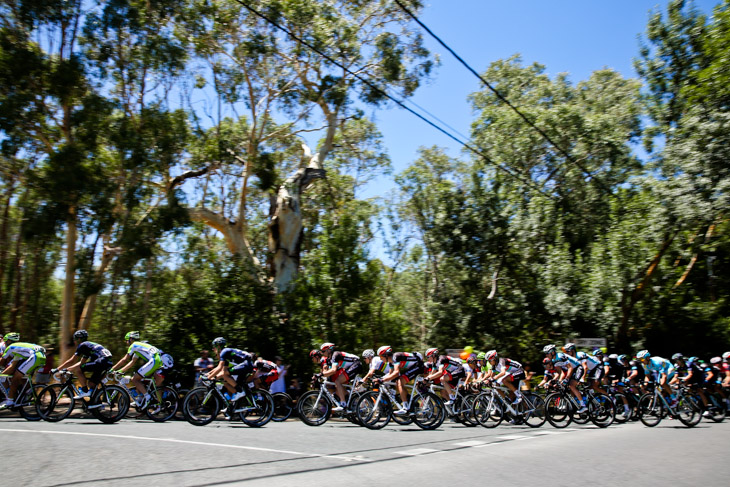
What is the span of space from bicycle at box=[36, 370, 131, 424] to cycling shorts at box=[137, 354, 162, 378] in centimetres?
56

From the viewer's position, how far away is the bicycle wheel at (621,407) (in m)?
15.8

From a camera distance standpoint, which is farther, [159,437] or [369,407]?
[369,407]

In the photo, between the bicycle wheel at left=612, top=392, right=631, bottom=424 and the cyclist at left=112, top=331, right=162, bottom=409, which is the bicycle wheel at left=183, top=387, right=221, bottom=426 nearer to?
the cyclist at left=112, top=331, right=162, bottom=409

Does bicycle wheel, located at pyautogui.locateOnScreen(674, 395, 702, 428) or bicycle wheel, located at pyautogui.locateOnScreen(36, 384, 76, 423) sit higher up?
bicycle wheel, located at pyautogui.locateOnScreen(36, 384, 76, 423)

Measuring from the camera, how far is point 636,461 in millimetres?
8492

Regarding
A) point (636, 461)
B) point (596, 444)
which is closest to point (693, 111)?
point (596, 444)

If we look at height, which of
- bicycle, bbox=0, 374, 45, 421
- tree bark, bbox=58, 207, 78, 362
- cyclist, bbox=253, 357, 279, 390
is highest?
tree bark, bbox=58, 207, 78, 362

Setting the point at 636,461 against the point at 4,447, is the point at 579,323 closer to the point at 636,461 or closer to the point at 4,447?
the point at 636,461

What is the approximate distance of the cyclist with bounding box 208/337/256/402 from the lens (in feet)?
41.0

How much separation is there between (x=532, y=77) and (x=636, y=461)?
1222 inches

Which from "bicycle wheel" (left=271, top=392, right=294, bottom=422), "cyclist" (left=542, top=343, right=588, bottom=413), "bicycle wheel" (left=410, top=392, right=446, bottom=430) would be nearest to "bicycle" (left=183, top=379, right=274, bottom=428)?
"bicycle wheel" (left=271, top=392, right=294, bottom=422)

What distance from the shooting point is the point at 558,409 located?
1452 centimetres

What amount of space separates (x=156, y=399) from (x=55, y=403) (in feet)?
6.59

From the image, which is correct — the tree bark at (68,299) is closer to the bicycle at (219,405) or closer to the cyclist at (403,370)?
the bicycle at (219,405)
